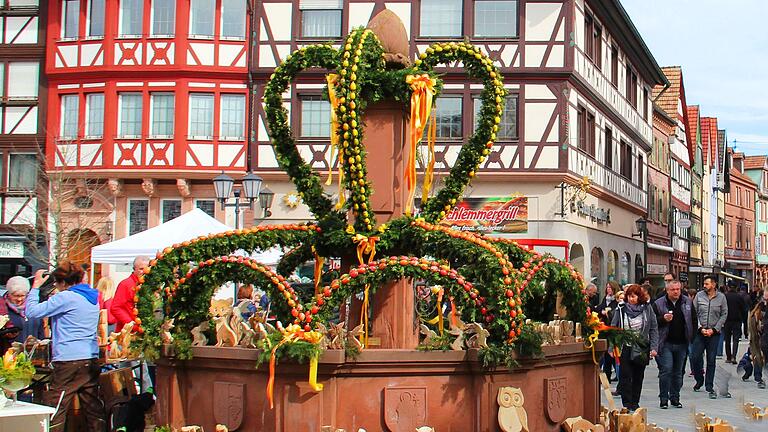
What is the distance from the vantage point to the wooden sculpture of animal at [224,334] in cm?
804

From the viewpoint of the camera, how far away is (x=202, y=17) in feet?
95.5

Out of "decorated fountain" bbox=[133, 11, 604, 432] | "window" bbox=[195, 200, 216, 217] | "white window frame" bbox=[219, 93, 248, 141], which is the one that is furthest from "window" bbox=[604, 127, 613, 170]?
"decorated fountain" bbox=[133, 11, 604, 432]

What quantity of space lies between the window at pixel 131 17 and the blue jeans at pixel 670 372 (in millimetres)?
19831

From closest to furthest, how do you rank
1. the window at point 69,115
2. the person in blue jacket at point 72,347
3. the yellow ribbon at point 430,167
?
1. the person in blue jacket at point 72,347
2. the yellow ribbon at point 430,167
3. the window at point 69,115

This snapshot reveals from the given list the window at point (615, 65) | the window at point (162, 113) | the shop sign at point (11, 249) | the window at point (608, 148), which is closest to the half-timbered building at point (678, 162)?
the window at point (615, 65)

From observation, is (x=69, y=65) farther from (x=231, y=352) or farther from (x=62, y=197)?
(x=231, y=352)

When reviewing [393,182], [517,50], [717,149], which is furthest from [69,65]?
[717,149]

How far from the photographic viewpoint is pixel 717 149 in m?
73.1

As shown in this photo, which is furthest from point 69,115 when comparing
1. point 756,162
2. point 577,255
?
point 756,162

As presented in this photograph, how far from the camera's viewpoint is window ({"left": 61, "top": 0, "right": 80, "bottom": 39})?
29.8 meters

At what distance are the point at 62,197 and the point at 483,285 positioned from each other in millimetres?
22421

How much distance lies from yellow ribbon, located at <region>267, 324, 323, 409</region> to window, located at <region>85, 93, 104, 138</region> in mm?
23078

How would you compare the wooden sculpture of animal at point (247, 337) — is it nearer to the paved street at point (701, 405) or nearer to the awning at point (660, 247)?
the paved street at point (701, 405)

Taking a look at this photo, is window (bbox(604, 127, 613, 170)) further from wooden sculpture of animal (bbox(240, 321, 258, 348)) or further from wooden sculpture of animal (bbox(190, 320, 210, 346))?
wooden sculpture of animal (bbox(240, 321, 258, 348))
